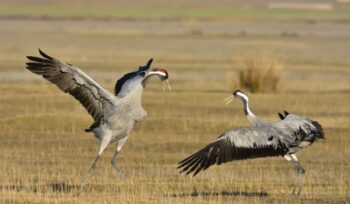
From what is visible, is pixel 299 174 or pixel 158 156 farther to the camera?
pixel 158 156

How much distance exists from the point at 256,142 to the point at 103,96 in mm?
2178

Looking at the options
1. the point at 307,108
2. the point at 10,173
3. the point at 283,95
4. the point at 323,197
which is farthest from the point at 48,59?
the point at 283,95

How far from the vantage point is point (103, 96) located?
1384 cm

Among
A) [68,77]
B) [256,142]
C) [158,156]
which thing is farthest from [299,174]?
[158,156]

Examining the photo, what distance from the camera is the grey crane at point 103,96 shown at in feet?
44.7

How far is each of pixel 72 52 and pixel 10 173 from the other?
108ft

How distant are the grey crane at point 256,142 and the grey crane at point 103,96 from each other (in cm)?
128

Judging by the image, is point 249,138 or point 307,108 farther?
point 307,108

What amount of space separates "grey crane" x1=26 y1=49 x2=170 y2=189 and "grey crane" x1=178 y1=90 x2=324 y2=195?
128 centimetres

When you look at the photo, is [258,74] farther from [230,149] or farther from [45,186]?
[230,149]

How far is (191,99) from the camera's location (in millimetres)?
27578

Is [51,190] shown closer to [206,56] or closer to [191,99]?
[191,99]

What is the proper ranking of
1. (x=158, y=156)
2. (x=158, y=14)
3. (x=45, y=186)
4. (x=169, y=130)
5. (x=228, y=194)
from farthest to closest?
(x=158, y=14), (x=169, y=130), (x=158, y=156), (x=45, y=186), (x=228, y=194)

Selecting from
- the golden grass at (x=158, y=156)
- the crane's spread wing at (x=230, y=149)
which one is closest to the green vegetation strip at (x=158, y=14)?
the golden grass at (x=158, y=156)
